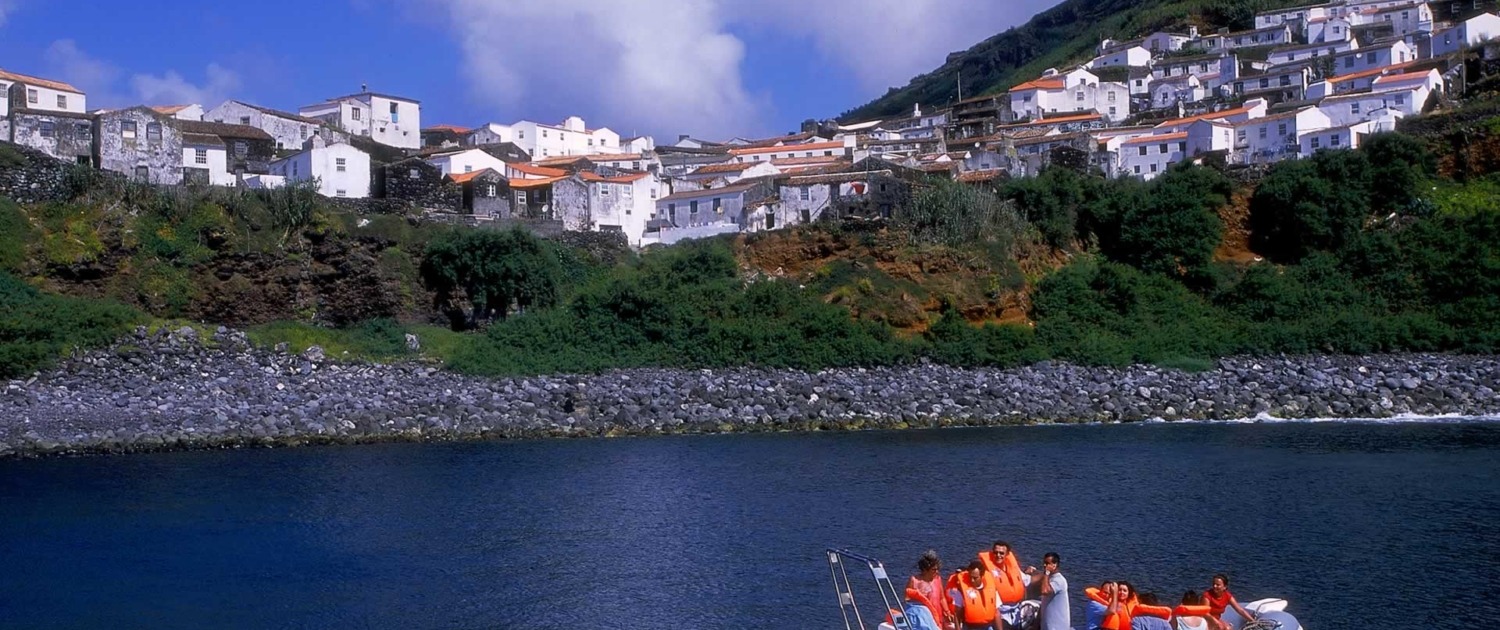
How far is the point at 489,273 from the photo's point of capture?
45.5 meters

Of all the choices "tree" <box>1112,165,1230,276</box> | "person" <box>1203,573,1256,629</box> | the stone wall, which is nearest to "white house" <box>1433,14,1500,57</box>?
"tree" <box>1112,165,1230,276</box>

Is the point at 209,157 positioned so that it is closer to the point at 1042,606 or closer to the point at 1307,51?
the point at 1042,606

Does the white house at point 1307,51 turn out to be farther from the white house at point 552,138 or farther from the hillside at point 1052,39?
the white house at point 552,138

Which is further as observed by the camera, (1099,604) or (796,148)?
(796,148)

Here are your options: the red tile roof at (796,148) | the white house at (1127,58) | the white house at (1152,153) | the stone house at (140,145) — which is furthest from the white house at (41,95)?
the white house at (1127,58)

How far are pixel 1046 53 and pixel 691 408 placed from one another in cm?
9560

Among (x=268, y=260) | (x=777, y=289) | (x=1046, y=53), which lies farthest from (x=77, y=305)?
(x=1046, y=53)

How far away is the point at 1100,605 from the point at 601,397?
80.1ft

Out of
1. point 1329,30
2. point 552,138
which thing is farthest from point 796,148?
point 1329,30

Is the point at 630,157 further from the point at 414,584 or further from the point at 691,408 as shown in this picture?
the point at 414,584

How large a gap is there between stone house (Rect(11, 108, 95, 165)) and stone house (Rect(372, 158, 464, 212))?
11029 mm

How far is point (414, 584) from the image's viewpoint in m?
19.2

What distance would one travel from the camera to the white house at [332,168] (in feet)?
168

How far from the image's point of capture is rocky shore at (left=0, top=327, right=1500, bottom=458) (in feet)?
110
